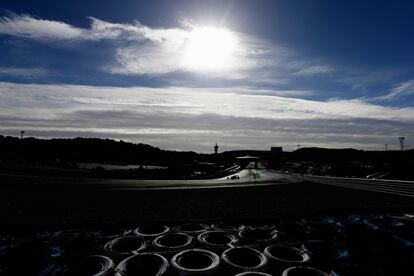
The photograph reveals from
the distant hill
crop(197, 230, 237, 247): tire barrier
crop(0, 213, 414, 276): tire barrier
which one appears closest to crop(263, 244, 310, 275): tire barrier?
crop(0, 213, 414, 276): tire barrier

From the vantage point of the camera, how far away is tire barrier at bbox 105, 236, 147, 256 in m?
6.00

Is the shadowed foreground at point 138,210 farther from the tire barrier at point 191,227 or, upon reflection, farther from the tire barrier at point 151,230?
the tire barrier at point 151,230

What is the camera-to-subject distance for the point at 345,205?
11820 millimetres

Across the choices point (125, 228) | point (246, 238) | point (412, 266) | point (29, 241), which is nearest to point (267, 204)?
point (246, 238)

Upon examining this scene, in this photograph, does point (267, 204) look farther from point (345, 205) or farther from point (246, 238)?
point (246, 238)

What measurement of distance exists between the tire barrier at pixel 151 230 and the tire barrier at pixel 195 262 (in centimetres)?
154

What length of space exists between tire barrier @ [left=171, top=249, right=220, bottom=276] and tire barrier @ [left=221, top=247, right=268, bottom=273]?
0.64ft

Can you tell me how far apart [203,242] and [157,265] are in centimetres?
150

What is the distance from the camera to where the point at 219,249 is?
610cm

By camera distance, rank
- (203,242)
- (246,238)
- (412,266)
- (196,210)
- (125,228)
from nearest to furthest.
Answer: (412,266)
(203,242)
(246,238)
(125,228)
(196,210)

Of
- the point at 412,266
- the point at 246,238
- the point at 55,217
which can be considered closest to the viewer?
the point at 412,266

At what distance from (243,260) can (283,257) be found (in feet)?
2.81

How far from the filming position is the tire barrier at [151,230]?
7193mm

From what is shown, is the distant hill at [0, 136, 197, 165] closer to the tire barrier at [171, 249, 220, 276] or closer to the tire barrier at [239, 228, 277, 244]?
the tire barrier at [239, 228, 277, 244]
